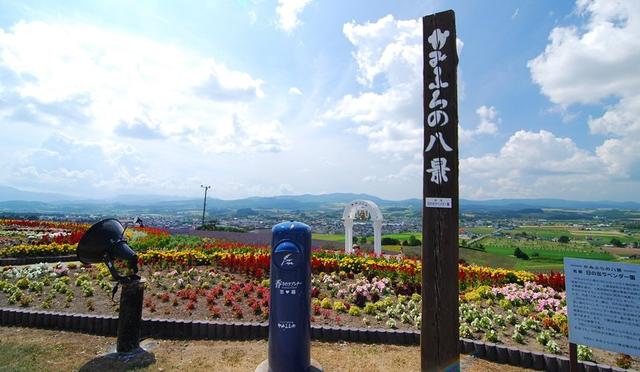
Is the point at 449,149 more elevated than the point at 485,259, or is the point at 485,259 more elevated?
the point at 449,149

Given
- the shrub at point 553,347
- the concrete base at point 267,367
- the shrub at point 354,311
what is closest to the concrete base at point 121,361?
the concrete base at point 267,367

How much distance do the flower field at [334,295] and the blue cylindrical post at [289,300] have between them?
6.51ft

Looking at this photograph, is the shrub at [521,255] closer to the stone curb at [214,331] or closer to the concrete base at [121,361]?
the stone curb at [214,331]

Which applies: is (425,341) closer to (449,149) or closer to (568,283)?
(568,283)

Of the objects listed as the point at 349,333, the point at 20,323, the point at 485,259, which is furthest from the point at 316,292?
the point at 485,259

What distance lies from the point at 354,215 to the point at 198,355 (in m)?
9.48

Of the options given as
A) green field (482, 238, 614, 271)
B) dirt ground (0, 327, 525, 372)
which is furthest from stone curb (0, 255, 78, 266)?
green field (482, 238, 614, 271)

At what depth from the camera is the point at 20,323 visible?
642 cm

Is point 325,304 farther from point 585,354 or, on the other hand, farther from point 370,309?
point 585,354

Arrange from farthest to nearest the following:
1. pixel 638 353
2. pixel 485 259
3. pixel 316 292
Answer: pixel 485 259 < pixel 316 292 < pixel 638 353

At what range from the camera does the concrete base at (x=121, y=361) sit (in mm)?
4773

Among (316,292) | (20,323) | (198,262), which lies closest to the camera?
(20,323)

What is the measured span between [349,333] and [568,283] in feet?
10.4

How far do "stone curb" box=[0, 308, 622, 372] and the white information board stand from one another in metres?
1.53
